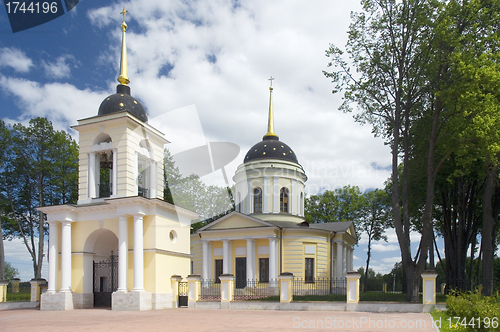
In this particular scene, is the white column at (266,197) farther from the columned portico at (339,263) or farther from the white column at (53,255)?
the white column at (53,255)

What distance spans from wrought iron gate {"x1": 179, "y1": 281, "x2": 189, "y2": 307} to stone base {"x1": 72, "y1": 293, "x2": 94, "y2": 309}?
3.89 metres

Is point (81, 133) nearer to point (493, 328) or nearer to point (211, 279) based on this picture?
point (211, 279)

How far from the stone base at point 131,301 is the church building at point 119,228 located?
4cm

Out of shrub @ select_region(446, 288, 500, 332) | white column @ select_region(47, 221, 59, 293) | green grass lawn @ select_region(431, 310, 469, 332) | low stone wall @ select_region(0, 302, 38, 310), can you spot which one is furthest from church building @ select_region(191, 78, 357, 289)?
shrub @ select_region(446, 288, 500, 332)

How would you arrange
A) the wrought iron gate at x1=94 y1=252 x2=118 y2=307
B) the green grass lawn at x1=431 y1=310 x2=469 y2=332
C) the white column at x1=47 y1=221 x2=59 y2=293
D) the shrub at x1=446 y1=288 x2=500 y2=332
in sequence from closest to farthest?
the shrub at x1=446 y1=288 x2=500 y2=332
the green grass lawn at x1=431 y1=310 x2=469 y2=332
the white column at x1=47 y1=221 x2=59 y2=293
the wrought iron gate at x1=94 y1=252 x2=118 y2=307

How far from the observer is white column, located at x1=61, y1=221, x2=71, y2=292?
18.6 meters

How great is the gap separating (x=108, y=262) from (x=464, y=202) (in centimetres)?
1939

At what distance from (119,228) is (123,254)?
42.4 inches

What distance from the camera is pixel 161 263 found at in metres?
18.5

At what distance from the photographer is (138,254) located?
17.7 metres

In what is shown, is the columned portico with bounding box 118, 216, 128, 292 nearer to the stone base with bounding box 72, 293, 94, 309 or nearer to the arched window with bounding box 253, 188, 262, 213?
the stone base with bounding box 72, 293, 94, 309

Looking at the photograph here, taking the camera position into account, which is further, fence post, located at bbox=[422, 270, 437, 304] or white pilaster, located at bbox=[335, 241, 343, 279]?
white pilaster, located at bbox=[335, 241, 343, 279]

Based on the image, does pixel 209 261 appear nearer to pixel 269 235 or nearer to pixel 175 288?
pixel 269 235

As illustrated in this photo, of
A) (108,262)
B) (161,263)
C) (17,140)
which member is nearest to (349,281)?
(161,263)
